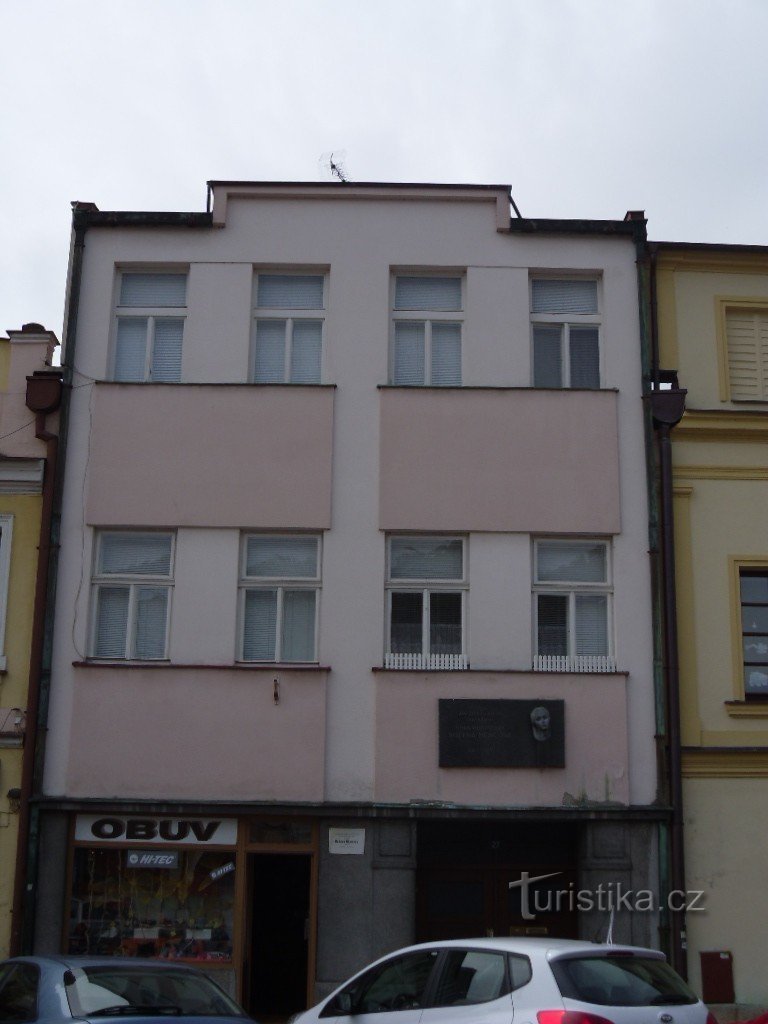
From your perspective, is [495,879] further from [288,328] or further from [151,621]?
[288,328]

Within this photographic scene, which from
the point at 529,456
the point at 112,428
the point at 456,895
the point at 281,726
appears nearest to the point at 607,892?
the point at 456,895

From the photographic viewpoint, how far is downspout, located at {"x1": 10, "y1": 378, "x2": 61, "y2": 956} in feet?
45.2

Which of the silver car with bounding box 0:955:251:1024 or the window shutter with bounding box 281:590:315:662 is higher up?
the window shutter with bounding box 281:590:315:662

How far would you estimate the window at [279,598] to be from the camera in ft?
48.3

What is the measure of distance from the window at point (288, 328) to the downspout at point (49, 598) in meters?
2.27

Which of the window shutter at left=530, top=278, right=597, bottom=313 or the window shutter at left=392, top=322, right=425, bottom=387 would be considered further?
the window shutter at left=530, top=278, right=597, bottom=313

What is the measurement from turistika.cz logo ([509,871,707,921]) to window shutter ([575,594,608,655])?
105 inches

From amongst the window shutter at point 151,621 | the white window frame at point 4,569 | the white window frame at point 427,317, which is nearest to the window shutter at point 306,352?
the white window frame at point 427,317

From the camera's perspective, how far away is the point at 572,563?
1502 cm

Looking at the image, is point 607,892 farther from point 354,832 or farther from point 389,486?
point 389,486

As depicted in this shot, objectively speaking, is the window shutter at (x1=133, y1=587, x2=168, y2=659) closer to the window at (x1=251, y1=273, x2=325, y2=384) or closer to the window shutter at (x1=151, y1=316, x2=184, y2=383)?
the window shutter at (x1=151, y1=316, x2=184, y2=383)

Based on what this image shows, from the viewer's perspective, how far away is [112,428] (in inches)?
598

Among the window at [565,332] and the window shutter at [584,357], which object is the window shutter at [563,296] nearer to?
the window at [565,332]

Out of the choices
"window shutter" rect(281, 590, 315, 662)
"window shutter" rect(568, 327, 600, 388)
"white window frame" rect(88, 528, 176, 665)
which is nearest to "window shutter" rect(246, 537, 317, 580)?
"window shutter" rect(281, 590, 315, 662)
